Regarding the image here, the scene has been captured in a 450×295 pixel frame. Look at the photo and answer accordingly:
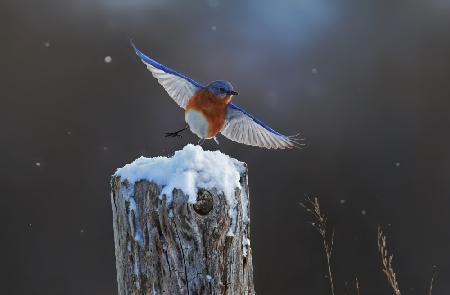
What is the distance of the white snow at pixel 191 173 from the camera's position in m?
2.04

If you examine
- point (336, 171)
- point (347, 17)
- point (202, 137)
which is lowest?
point (202, 137)

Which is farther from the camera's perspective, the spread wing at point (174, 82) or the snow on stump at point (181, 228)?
the spread wing at point (174, 82)

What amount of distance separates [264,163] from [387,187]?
89.9 inches

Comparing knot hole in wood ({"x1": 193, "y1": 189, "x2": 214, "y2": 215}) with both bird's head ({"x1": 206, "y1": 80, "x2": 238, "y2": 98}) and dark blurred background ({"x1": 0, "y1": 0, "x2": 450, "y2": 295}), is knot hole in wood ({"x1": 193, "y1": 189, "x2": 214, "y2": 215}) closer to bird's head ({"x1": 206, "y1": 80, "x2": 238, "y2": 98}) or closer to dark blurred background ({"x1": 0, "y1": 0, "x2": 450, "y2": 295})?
bird's head ({"x1": 206, "y1": 80, "x2": 238, "y2": 98})

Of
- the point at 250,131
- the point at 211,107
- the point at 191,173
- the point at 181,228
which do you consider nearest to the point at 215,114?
the point at 211,107

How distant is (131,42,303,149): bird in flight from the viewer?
2969 millimetres

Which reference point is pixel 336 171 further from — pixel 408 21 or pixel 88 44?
pixel 88 44

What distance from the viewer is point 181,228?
2012 mm

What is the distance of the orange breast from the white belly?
17 millimetres

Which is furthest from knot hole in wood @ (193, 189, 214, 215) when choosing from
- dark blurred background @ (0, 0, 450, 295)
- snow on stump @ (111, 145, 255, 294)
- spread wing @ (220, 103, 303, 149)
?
dark blurred background @ (0, 0, 450, 295)

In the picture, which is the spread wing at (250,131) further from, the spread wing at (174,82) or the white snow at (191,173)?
the white snow at (191,173)

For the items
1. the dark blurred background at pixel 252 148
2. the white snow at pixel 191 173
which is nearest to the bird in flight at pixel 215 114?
the white snow at pixel 191 173

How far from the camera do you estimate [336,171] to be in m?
11.9

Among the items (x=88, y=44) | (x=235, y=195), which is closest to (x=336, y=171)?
(x=88, y=44)
